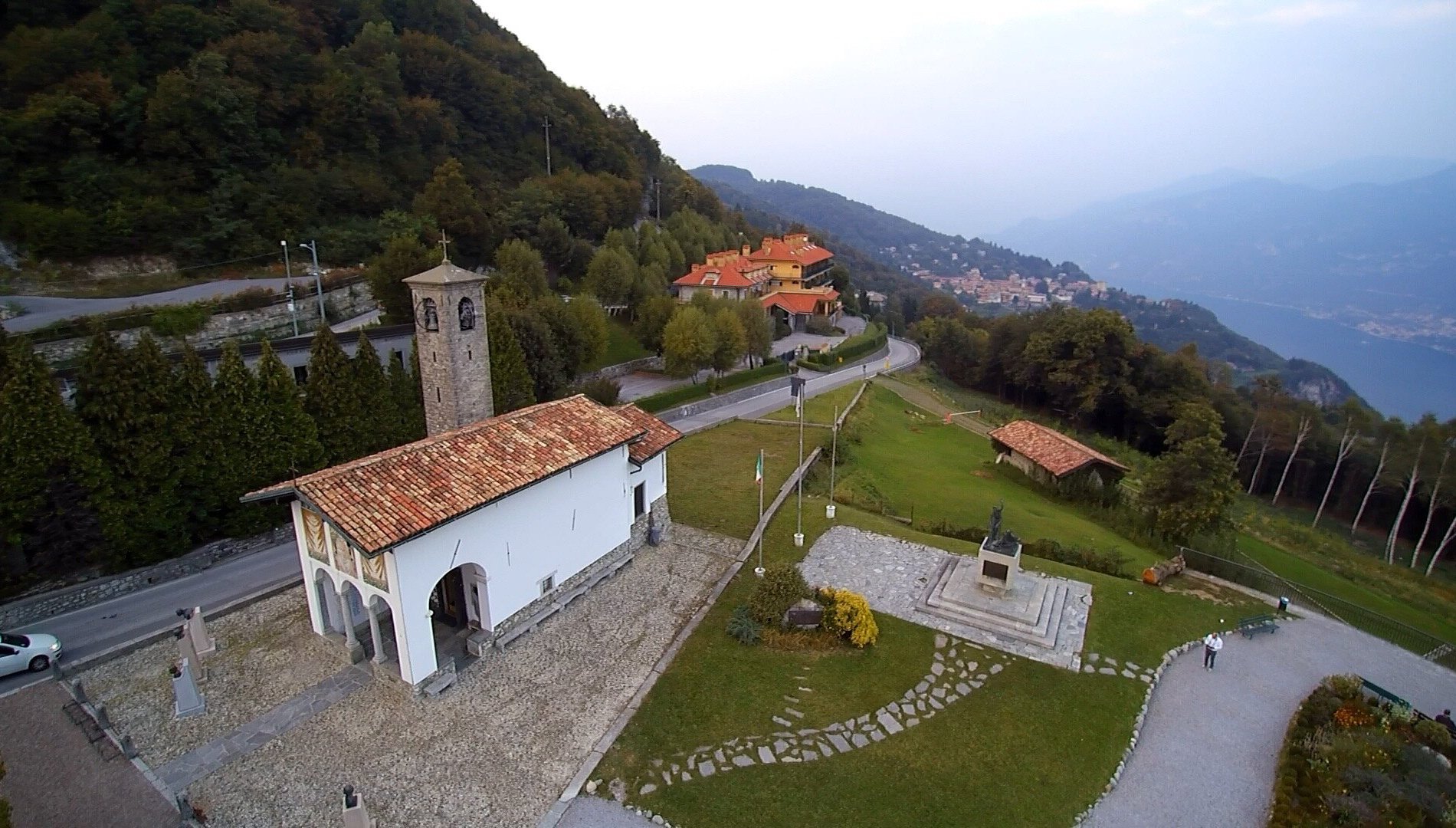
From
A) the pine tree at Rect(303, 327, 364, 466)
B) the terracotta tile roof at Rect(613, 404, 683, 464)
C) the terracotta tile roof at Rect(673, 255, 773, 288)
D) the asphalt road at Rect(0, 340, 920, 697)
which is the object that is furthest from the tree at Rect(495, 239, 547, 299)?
the asphalt road at Rect(0, 340, 920, 697)

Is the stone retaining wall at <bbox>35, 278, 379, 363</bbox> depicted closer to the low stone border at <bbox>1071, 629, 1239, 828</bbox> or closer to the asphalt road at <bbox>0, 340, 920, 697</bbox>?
the asphalt road at <bbox>0, 340, 920, 697</bbox>

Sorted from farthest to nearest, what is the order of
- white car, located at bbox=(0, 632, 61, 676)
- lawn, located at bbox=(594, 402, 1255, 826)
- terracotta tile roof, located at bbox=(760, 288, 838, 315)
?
terracotta tile roof, located at bbox=(760, 288, 838, 315), white car, located at bbox=(0, 632, 61, 676), lawn, located at bbox=(594, 402, 1255, 826)

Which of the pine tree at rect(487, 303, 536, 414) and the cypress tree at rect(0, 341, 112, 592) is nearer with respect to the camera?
the cypress tree at rect(0, 341, 112, 592)

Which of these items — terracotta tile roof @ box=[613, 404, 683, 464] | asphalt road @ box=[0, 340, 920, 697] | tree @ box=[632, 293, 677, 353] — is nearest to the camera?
asphalt road @ box=[0, 340, 920, 697]

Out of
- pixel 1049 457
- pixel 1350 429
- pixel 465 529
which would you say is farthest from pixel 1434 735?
pixel 1350 429

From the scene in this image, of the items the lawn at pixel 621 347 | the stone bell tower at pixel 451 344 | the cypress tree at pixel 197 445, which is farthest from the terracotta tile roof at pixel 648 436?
the lawn at pixel 621 347

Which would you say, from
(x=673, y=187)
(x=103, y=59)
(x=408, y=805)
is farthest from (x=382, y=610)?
(x=673, y=187)
